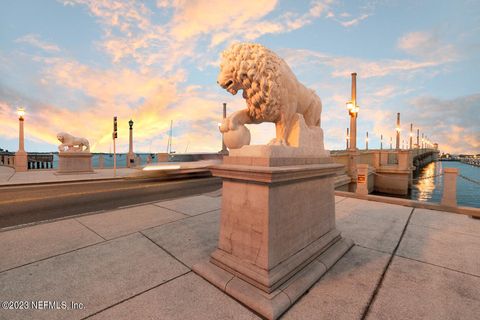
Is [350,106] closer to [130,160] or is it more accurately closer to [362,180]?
[362,180]

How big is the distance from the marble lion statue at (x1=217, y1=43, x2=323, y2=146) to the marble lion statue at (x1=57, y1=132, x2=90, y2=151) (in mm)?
16425

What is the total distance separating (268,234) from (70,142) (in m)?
17.7

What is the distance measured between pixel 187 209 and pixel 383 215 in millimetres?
5387

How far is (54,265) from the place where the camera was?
313 cm

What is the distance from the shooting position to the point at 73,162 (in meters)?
15.2

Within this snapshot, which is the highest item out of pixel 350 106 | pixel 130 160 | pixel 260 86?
pixel 350 106

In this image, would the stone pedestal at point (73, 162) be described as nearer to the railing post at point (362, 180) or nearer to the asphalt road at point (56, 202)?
the asphalt road at point (56, 202)

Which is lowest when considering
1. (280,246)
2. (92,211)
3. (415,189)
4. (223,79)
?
(415,189)

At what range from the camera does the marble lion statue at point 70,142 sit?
48.8 feet

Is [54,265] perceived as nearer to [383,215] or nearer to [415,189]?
[383,215]

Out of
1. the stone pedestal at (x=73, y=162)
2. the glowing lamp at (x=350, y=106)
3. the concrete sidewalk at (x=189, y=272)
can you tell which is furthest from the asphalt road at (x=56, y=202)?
the glowing lamp at (x=350, y=106)

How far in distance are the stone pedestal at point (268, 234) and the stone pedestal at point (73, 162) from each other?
16.3m

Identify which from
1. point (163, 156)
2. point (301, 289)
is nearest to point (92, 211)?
point (301, 289)

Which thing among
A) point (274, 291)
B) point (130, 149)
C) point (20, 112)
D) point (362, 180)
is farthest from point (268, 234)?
point (130, 149)
